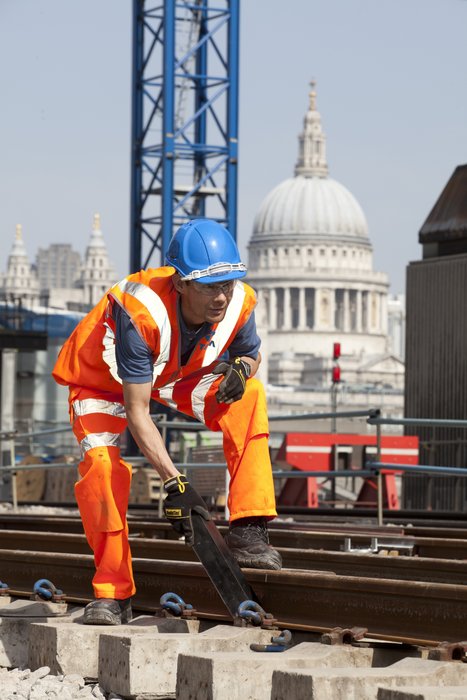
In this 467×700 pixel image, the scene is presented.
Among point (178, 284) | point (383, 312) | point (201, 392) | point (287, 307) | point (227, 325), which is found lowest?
point (201, 392)

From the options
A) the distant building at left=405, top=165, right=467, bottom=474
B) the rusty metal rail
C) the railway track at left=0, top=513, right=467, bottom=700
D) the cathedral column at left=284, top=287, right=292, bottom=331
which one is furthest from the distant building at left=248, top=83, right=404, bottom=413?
the railway track at left=0, top=513, right=467, bottom=700

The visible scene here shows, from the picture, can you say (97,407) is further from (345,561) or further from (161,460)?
(345,561)

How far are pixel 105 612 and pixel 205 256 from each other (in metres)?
1.16

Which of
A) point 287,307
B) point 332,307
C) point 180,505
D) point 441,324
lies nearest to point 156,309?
point 180,505

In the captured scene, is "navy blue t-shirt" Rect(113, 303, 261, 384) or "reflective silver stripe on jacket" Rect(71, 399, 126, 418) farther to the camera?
"reflective silver stripe on jacket" Rect(71, 399, 126, 418)

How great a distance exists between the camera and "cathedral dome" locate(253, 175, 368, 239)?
584 ft

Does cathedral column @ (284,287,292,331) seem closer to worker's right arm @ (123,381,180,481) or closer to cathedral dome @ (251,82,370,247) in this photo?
cathedral dome @ (251,82,370,247)

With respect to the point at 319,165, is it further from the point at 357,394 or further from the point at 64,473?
the point at 64,473

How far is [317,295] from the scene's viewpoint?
169 m

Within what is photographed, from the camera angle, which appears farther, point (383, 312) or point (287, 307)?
point (383, 312)

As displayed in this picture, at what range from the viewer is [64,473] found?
28141mm

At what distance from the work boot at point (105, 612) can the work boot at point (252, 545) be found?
1.49 feet

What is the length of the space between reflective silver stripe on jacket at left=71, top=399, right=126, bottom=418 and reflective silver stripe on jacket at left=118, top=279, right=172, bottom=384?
0.22 meters

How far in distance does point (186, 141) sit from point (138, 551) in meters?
37.8
